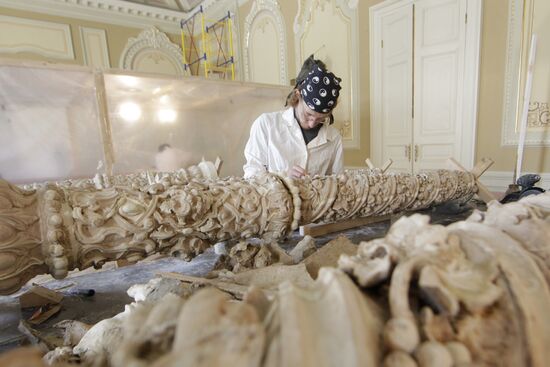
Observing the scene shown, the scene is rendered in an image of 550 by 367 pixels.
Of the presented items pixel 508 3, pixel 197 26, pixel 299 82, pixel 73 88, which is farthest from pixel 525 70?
pixel 197 26

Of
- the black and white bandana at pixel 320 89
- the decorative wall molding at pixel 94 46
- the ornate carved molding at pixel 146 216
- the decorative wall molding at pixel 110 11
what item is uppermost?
the decorative wall molding at pixel 110 11

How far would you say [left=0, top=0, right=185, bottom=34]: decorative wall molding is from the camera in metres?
5.81

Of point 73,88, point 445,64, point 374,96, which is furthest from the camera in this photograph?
point 374,96

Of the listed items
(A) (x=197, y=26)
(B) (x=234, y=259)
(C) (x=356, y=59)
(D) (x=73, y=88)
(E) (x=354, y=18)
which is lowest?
(B) (x=234, y=259)

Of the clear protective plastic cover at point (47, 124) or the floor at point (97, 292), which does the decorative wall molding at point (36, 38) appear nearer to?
the clear protective plastic cover at point (47, 124)

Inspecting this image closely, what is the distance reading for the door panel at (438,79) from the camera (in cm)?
322

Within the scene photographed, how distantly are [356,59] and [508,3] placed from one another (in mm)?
1724

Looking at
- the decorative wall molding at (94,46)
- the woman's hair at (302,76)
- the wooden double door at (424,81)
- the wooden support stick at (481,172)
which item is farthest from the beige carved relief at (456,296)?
the decorative wall molding at (94,46)

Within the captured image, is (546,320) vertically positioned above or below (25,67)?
below

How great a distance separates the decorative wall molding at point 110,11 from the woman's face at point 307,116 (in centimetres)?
652

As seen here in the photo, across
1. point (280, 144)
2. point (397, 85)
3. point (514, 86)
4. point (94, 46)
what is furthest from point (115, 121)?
point (94, 46)

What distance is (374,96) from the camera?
13.3 feet

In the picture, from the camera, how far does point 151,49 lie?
712 cm

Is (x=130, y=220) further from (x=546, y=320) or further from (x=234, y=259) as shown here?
(x=546, y=320)
